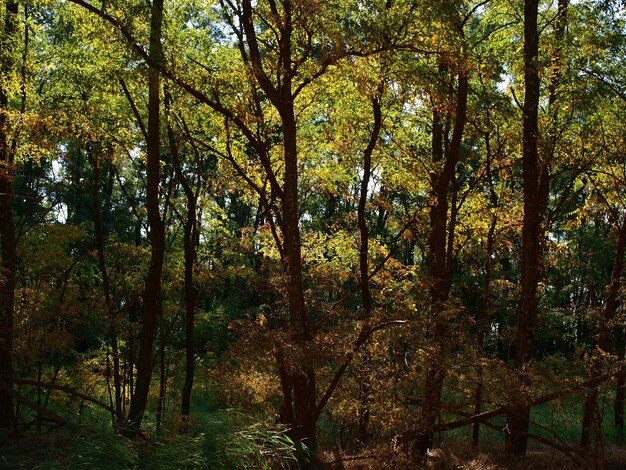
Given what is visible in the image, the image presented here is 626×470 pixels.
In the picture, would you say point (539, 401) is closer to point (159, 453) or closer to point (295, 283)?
point (295, 283)

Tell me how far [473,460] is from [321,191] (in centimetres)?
664

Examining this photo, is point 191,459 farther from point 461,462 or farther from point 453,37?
point 461,462

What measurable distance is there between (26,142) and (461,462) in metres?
9.45

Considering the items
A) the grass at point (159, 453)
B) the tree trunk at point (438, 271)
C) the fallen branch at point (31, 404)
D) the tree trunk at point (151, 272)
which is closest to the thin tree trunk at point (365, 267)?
the tree trunk at point (438, 271)

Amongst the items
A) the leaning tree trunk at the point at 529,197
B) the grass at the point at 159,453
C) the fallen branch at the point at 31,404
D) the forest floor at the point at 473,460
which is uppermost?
the leaning tree trunk at the point at 529,197

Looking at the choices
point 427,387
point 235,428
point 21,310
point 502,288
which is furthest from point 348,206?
point 235,428

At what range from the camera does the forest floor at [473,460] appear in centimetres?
856

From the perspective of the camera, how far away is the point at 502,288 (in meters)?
13.9

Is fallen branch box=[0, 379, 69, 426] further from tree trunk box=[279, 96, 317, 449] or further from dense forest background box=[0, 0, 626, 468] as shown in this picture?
tree trunk box=[279, 96, 317, 449]

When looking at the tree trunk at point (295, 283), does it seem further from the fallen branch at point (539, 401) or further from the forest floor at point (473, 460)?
the fallen branch at point (539, 401)

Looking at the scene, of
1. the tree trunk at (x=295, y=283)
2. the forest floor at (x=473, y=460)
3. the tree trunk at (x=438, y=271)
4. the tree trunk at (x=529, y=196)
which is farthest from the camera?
the tree trunk at (x=529, y=196)

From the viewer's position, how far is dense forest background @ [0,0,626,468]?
299 inches

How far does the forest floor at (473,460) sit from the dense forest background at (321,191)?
0.10 metres

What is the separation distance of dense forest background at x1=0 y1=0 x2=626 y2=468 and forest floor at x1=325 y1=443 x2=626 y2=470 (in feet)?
0.31
